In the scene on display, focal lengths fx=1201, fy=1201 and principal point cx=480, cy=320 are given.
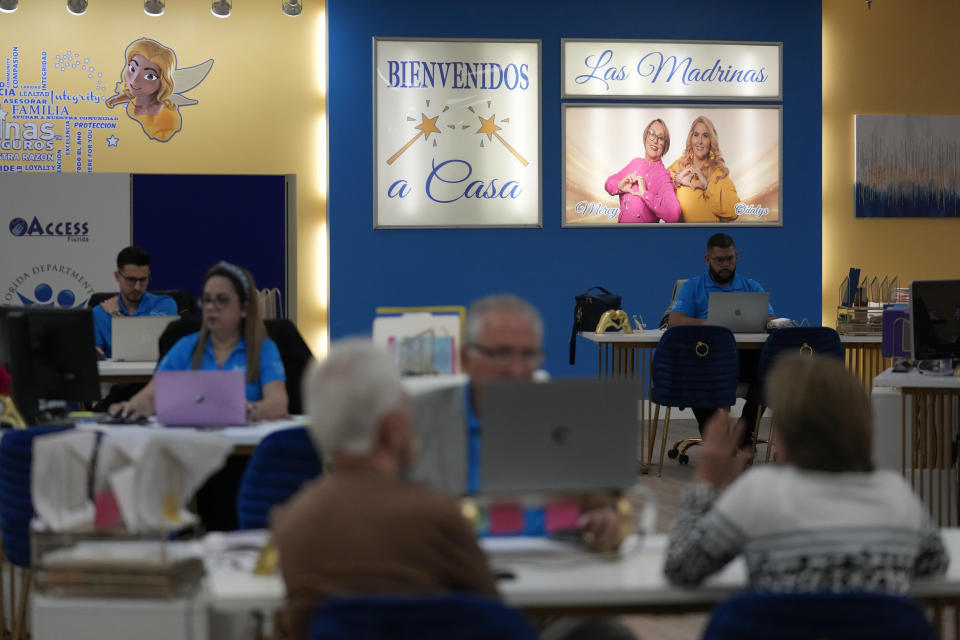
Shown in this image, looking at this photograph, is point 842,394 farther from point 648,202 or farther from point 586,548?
point 648,202

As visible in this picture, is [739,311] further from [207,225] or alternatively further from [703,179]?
[207,225]

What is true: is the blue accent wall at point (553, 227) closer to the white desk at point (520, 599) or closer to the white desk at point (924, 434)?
the white desk at point (924, 434)

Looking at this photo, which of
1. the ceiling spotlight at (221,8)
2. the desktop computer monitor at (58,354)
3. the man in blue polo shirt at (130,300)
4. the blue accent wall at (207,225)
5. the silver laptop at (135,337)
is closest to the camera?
the desktop computer monitor at (58,354)

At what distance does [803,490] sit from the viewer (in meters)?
2.23

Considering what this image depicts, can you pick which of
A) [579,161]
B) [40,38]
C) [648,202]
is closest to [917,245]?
[648,202]

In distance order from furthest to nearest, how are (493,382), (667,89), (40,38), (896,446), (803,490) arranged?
(667,89), (40,38), (896,446), (493,382), (803,490)

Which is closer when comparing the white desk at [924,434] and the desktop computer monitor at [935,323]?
the white desk at [924,434]

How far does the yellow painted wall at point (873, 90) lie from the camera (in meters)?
10.5

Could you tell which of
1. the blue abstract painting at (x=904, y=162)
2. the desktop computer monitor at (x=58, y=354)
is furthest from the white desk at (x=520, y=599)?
the blue abstract painting at (x=904, y=162)

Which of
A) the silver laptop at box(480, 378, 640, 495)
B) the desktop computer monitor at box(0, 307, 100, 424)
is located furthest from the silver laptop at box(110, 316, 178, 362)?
the silver laptop at box(480, 378, 640, 495)

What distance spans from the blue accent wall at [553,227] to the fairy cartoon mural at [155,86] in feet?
3.87

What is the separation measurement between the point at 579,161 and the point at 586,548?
305 inches

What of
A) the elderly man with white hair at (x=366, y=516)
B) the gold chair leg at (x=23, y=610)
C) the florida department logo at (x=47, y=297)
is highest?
the florida department logo at (x=47, y=297)

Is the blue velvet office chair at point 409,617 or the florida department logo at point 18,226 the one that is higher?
the florida department logo at point 18,226
